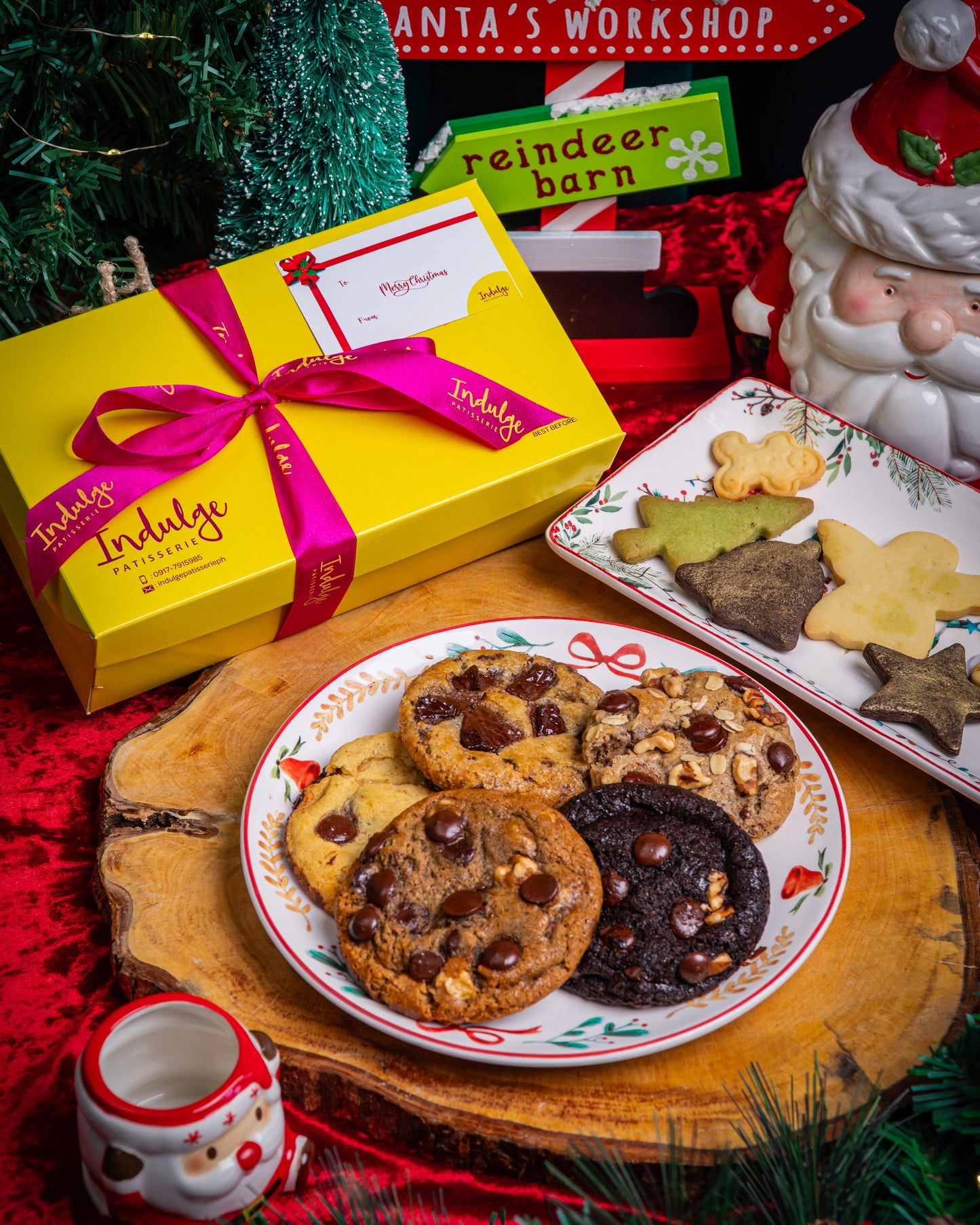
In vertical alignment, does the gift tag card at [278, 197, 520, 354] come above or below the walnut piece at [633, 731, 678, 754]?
above

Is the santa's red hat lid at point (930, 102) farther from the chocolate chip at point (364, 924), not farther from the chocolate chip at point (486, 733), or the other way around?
the chocolate chip at point (364, 924)

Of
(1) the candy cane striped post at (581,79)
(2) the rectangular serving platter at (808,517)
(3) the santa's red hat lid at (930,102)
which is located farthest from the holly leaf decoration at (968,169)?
(1) the candy cane striped post at (581,79)

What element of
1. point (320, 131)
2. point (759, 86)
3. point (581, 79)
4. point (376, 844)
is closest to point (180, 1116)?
point (376, 844)

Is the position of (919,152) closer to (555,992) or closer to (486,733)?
(486,733)

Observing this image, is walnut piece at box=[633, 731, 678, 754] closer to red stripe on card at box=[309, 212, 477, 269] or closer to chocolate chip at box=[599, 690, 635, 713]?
chocolate chip at box=[599, 690, 635, 713]

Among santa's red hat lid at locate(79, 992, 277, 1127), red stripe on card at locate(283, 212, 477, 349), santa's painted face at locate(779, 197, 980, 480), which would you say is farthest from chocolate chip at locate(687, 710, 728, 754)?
red stripe on card at locate(283, 212, 477, 349)
